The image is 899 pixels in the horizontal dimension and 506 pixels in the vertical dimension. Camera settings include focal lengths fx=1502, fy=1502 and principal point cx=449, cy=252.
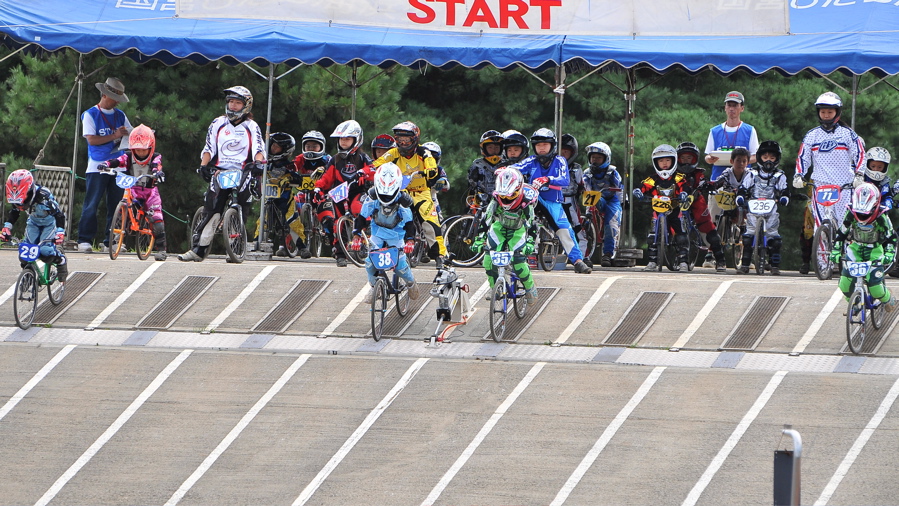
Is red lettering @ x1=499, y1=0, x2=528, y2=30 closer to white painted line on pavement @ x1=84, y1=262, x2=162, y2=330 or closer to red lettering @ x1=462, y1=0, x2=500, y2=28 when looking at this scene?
red lettering @ x1=462, y1=0, x2=500, y2=28

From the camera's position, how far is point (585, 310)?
1733 centimetres

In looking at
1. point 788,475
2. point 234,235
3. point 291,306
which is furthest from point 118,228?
point 788,475

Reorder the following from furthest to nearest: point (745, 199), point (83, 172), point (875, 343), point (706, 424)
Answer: point (83, 172) → point (745, 199) → point (875, 343) → point (706, 424)

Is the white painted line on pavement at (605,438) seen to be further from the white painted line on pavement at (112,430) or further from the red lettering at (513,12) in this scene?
the red lettering at (513,12)

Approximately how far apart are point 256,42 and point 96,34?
210cm

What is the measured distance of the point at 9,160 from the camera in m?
27.9

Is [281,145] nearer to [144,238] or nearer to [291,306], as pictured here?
[144,238]

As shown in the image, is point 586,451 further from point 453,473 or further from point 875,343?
point 875,343

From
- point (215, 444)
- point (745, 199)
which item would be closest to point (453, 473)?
point (215, 444)

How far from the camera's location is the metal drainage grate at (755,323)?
1623 centimetres

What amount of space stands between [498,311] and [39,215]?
5.24 meters

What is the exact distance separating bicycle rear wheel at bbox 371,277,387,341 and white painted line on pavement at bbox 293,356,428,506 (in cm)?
80

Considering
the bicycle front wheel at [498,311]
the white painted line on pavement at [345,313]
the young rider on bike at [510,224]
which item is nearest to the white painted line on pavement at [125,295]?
the white painted line on pavement at [345,313]

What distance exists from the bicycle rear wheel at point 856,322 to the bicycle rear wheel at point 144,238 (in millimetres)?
8802
